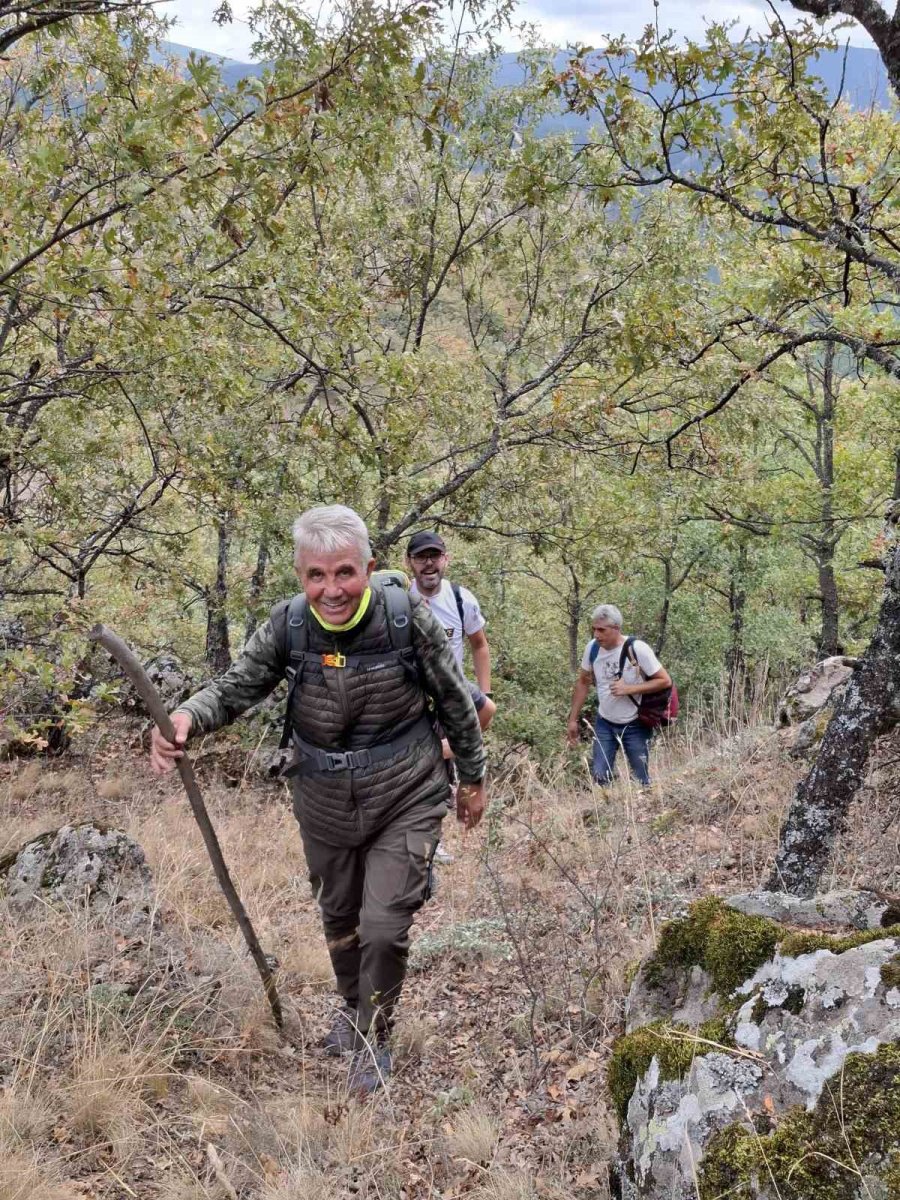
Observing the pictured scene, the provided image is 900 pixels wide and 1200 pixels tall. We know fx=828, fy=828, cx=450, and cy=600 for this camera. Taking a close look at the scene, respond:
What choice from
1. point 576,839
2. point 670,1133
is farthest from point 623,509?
point 670,1133

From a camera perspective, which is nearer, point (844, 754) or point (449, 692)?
point (449, 692)

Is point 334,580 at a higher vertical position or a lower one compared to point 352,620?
higher

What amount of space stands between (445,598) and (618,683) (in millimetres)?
1836

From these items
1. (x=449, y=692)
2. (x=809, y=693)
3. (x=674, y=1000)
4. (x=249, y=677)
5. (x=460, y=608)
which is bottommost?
(x=809, y=693)

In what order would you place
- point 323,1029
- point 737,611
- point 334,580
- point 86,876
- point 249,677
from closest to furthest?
point 334,580 → point 249,677 → point 323,1029 → point 86,876 → point 737,611

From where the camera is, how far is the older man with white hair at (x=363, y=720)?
317 cm

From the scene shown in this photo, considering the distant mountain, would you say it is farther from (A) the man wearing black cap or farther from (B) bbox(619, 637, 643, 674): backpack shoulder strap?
(B) bbox(619, 637, 643, 674): backpack shoulder strap

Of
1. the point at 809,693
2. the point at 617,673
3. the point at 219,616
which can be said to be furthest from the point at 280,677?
the point at 219,616

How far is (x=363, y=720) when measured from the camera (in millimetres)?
3252

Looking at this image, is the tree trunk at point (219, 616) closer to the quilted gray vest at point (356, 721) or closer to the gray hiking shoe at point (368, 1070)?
the quilted gray vest at point (356, 721)

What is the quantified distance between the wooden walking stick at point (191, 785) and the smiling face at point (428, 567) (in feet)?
9.32

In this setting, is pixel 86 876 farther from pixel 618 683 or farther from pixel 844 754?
pixel 618 683

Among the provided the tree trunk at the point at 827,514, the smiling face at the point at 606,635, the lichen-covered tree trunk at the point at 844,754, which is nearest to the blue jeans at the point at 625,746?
the smiling face at the point at 606,635

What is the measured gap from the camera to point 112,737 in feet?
34.4
